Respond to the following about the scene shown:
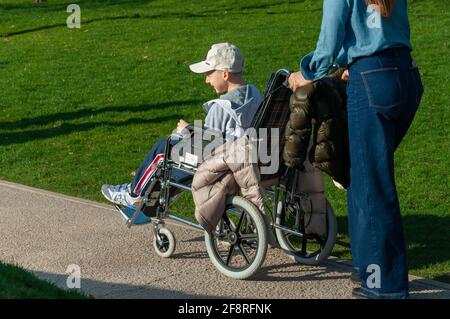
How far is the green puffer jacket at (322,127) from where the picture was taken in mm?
6121

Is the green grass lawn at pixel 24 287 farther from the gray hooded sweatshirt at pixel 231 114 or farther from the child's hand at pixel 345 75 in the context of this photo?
the child's hand at pixel 345 75

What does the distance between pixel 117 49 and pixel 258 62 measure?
3.06m

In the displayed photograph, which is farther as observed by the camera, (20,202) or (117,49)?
(117,49)

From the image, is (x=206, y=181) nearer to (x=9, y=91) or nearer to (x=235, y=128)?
(x=235, y=128)

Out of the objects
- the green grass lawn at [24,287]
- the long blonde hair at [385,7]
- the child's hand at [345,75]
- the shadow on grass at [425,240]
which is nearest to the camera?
the green grass lawn at [24,287]

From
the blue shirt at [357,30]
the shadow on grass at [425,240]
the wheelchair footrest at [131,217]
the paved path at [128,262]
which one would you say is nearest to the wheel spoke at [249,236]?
the paved path at [128,262]

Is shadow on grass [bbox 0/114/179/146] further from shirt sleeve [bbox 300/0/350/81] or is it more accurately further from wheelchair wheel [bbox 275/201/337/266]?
shirt sleeve [bbox 300/0/350/81]

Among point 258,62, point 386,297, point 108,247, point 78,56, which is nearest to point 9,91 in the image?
point 78,56

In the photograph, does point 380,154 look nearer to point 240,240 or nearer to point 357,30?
point 357,30

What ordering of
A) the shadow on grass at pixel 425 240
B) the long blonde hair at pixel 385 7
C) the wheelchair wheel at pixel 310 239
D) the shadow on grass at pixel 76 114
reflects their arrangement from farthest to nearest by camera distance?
the shadow on grass at pixel 76 114, the shadow on grass at pixel 425 240, the wheelchair wheel at pixel 310 239, the long blonde hair at pixel 385 7

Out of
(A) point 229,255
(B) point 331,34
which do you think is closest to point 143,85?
(A) point 229,255

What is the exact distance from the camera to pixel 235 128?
6.73 meters

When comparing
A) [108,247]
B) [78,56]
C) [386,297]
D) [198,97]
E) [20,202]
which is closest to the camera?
[386,297]

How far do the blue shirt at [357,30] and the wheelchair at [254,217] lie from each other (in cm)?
81
